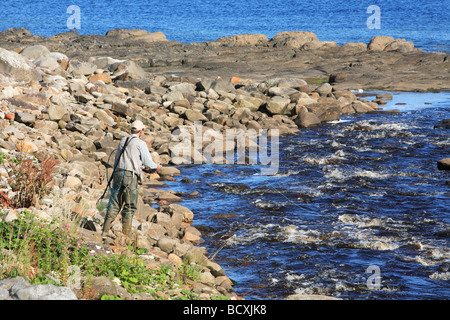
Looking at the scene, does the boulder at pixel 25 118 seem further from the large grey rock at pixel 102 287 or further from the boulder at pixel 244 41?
the boulder at pixel 244 41

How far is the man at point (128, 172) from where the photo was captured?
30.4ft

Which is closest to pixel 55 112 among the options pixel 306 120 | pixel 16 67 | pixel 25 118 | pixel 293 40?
pixel 25 118

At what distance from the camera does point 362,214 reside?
12.6m

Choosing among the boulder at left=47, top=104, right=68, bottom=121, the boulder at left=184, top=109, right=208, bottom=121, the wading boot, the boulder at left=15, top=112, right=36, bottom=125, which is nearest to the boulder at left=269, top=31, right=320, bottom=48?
the boulder at left=184, top=109, right=208, bottom=121

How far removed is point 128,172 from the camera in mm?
9273

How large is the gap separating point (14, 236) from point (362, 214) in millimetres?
7873

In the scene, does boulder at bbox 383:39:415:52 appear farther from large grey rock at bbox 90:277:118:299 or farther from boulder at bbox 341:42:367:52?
large grey rock at bbox 90:277:118:299

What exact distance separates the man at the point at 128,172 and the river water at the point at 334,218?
2.00 meters

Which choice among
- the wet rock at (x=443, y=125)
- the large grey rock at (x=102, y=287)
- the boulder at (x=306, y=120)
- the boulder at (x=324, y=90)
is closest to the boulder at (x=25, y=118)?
the large grey rock at (x=102, y=287)

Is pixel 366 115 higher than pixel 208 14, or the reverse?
pixel 208 14

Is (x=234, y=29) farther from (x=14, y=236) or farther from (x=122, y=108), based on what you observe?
(x=14, y=236)

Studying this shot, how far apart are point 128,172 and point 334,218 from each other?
516cm

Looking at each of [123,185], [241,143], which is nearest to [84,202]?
[123,185]
